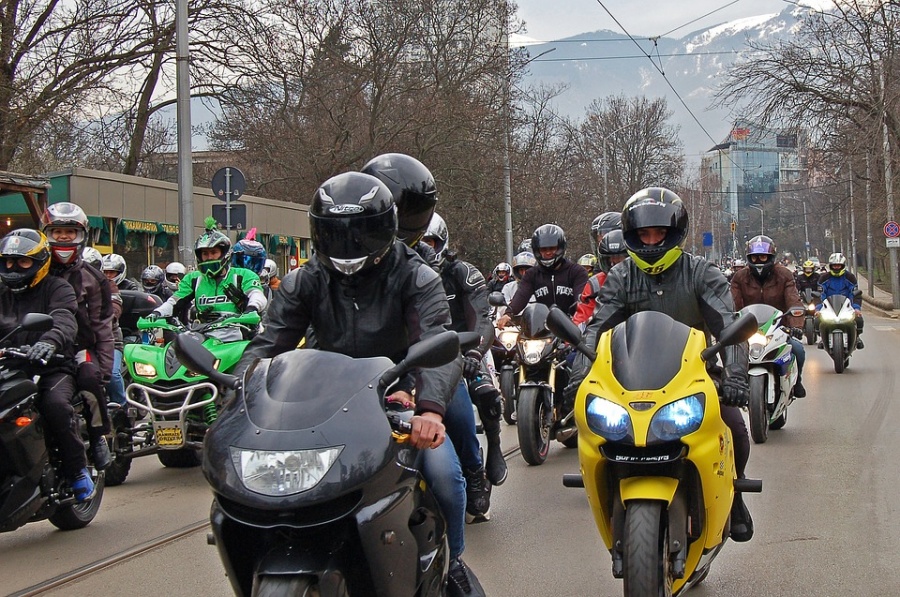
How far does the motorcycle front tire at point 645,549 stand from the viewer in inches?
A: 151

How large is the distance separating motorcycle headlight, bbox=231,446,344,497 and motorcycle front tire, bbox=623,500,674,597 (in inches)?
51.5

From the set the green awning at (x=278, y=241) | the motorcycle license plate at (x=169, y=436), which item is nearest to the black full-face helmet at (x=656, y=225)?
the motorcycle license plate at (x=169, y=436)

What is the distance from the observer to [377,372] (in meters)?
Result: 3.40

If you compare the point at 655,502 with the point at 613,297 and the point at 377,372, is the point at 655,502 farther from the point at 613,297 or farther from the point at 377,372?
the point at 613,297

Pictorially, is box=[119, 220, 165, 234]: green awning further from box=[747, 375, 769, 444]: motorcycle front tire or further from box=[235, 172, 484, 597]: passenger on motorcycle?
box=[235, 172, 484, 597]: passenger on motorcycle

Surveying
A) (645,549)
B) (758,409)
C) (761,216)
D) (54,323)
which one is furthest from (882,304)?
(761,216)

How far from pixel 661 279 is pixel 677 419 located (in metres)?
1.52

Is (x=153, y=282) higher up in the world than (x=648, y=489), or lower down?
higher up

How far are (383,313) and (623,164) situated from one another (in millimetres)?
70263

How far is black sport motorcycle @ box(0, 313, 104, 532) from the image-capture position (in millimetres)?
5926

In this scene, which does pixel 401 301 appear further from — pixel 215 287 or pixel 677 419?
pixel 215 287

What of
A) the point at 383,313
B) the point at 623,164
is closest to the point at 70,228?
the point at 383,313

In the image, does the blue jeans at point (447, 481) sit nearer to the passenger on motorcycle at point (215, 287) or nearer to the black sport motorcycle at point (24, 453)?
the black sport motorcycle at point (24, 453)

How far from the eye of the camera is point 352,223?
12.4 feet
